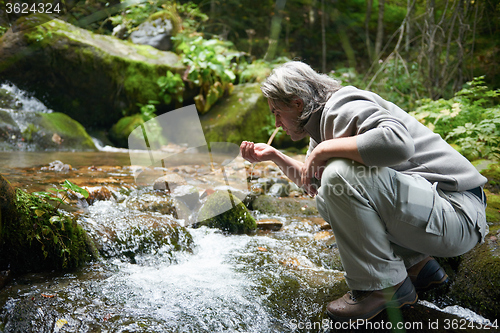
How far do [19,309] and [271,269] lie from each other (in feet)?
4.23

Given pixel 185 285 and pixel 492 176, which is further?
pixel 492 176

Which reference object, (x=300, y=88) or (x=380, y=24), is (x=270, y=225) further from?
(x=380, y=24)

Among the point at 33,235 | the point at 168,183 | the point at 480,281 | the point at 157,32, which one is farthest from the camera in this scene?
the point at 157,32

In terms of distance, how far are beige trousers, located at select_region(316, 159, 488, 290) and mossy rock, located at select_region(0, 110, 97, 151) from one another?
17.8 feet

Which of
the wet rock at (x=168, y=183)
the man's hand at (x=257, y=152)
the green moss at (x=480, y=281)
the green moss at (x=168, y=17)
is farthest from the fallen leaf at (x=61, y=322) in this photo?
the green moss at (x=168, y=17)

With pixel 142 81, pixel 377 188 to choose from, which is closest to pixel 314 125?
pixel 377 188

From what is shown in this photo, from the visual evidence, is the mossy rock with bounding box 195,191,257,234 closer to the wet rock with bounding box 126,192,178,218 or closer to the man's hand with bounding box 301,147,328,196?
the wet rock with bounding box 126,192,178,218

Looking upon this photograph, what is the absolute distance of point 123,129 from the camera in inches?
269

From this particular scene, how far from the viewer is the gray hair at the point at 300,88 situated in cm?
162

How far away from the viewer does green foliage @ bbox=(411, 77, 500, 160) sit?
3652 mm

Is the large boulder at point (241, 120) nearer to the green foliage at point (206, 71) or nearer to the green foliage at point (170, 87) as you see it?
the green foliage at point (206, 71)

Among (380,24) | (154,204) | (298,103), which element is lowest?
(154,204)

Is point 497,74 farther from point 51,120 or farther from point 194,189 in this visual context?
point 51,120

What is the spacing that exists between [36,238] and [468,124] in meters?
4.10
